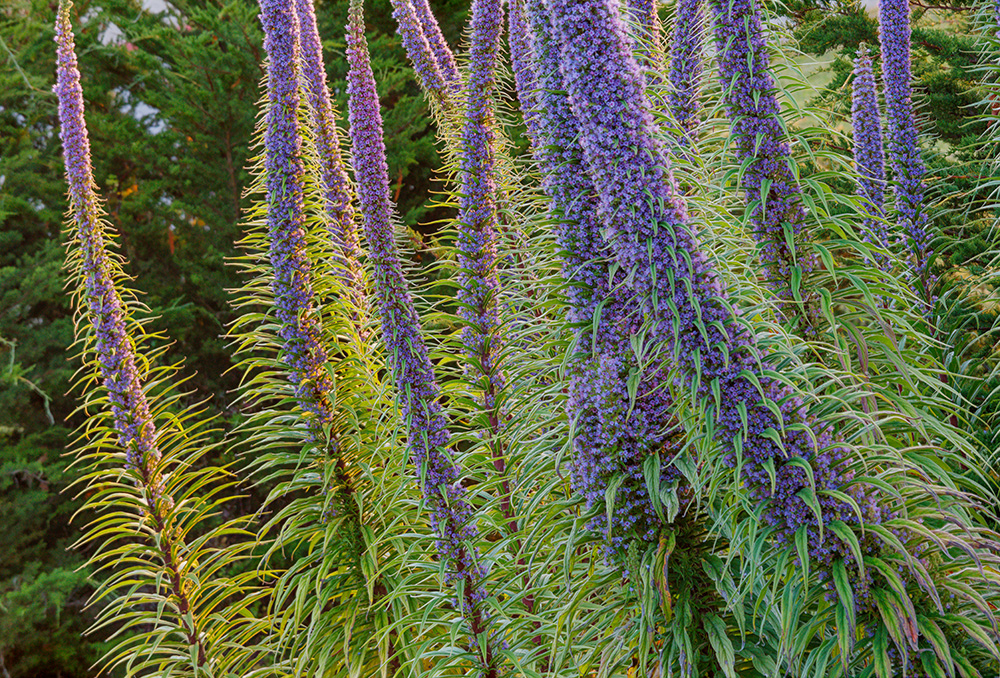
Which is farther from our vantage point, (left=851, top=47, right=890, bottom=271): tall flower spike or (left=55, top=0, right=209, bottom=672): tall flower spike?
(left=851, top=47, right=890, bottom=271): tall flower spike

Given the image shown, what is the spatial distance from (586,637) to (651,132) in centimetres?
163

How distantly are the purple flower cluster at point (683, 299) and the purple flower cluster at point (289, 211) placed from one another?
180 cm

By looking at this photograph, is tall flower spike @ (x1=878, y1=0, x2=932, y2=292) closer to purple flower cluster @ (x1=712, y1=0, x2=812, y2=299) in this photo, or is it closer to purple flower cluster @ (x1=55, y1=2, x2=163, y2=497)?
purple flower cluster @ (x1=712, y1=0, x2=812, y2=299)

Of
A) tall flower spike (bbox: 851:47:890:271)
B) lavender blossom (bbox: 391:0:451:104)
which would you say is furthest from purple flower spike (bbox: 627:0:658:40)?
lavender blossom (bbox: 391:0:451:104)

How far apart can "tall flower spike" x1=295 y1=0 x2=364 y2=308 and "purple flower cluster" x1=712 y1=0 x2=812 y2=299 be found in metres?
1.87

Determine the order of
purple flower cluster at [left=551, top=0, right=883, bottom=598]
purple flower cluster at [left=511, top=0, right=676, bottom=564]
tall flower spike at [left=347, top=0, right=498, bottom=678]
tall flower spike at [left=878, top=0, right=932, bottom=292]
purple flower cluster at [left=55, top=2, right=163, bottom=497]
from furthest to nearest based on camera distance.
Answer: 1. tall flower spike at [left=878, top=0, right=932, bottom=292]
2. purple flower cluster at [left=55, top=2, right=163, bottom=497]
3. tall flower spike at [left=347, top=0, right=498, bottom=678]
4. purple flower cluster at [left=511, top=0, right=676, bottom=564]
5. purple flower cluster at [left=551, top=0, right=883, bottom=598]

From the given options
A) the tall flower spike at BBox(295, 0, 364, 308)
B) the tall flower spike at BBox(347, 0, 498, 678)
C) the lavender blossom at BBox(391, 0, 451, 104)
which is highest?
the lavender blossom at BBox(391, 0, 451, 104)

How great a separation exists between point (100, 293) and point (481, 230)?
5.75 feet

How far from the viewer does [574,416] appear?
2203 millimetres

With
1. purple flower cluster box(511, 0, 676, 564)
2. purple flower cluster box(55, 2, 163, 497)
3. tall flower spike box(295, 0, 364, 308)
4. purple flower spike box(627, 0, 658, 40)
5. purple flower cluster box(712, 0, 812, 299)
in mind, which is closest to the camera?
purple flower cluster box(511, 0, 676, 564)

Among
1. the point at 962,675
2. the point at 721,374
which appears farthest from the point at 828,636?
the point at 721,374

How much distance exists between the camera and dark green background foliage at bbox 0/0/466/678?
27.2 ft

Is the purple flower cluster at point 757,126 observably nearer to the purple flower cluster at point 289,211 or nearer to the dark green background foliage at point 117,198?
the purple flower cluster at point 289,211

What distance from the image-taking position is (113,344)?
11.3 ft
